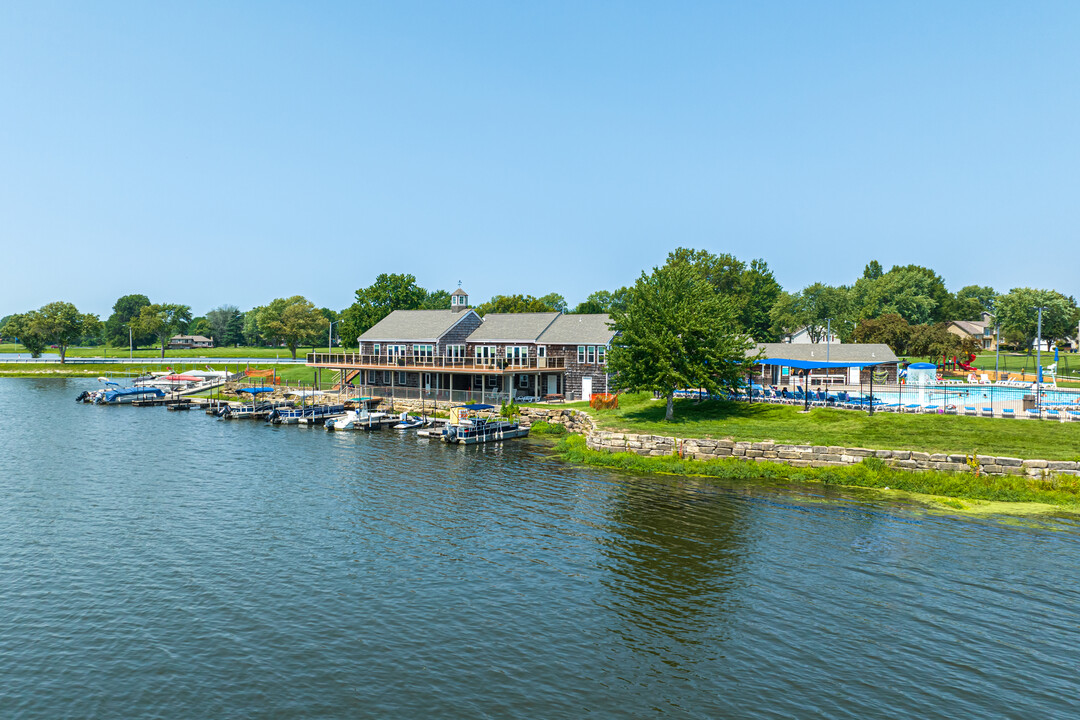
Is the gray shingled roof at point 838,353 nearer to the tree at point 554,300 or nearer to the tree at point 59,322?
the tree at point 554,300

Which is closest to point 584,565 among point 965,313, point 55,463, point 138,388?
point 55,463

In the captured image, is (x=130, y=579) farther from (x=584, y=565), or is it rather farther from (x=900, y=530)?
(x=900, y=530)

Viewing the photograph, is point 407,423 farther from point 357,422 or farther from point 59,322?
point 59,322

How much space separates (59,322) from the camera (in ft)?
480

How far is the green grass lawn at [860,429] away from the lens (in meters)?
36.3

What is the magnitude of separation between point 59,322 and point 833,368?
15081 centimetres

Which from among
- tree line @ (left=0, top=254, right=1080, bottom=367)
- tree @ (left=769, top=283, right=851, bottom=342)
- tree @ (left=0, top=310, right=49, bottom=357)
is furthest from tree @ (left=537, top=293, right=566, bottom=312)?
tree @ (left=0, top=310, right=49, bottom=357)

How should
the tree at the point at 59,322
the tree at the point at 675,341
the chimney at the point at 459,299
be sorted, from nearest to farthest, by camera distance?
the tree at the point at 675,341 → the chimney at the point at 459,299 → the tree at the point at 59,322

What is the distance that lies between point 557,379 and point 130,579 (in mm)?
49194

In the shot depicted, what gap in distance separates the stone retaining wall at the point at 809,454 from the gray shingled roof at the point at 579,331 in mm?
21003

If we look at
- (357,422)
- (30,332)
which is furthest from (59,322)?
(357,422)

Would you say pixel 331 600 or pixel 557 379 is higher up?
pixel 557 379

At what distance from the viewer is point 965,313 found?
504ft

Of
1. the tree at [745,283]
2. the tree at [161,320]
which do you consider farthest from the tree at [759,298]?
the tree at [161,320]
